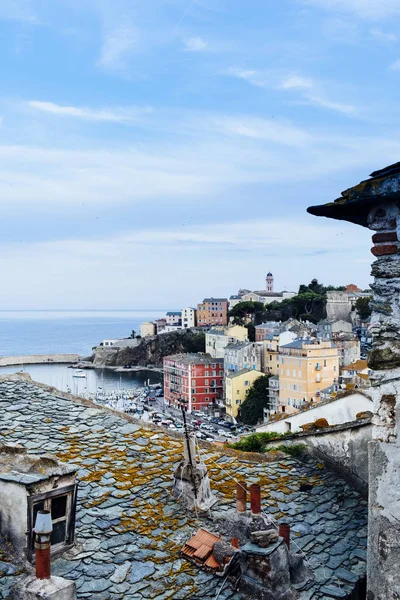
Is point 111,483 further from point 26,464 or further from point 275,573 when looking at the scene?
point 275,573

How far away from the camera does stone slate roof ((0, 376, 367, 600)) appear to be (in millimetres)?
6281

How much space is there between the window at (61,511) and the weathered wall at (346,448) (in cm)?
447

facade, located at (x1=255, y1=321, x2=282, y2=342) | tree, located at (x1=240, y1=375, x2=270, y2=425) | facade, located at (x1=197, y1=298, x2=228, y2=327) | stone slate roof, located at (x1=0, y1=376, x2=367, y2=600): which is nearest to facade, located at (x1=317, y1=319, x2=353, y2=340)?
facade, located at (x1=255, y1=321, x2=282, y2=342)

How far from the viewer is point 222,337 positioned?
423 ft

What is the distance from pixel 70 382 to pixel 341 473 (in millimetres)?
133840

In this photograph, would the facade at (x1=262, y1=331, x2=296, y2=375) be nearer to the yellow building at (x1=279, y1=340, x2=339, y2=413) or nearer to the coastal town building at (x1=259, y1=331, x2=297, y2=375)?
the coastal town building at (x1=259, y1=331, x2=297, y2=375)

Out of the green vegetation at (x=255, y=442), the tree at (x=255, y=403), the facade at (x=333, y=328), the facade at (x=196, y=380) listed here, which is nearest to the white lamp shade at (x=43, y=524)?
the green vegetation at (x=255, y=442)

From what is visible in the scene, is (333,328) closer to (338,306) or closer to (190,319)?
(338,306)

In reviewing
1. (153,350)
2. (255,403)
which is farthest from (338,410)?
(153,350)

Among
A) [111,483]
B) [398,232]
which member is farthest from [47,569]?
[398,232]

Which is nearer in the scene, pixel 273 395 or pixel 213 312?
pixel 273 395

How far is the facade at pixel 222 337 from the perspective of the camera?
415 feet

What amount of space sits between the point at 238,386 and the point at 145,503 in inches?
3454

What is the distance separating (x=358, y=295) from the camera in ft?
480
